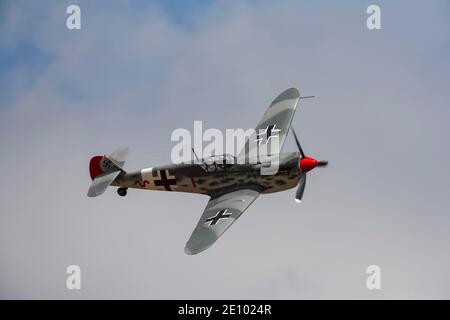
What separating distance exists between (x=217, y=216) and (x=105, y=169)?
5.87m

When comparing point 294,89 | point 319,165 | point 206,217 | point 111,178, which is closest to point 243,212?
point 206,217

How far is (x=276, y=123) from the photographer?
33.7 metres

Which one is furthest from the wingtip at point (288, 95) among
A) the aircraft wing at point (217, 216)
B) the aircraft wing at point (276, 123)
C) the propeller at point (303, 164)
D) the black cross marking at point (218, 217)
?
the black cross marking at point (218, 217)

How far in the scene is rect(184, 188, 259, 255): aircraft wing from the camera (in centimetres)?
2688

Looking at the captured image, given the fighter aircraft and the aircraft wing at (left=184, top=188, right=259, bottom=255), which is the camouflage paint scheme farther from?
the aircraft wing at (left=184, top=188, right=259, bottom=255)

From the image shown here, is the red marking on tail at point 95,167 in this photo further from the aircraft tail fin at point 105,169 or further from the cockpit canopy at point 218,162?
the cockpit canopy at point 218,162

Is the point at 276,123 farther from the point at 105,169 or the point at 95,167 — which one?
the point at 95,167

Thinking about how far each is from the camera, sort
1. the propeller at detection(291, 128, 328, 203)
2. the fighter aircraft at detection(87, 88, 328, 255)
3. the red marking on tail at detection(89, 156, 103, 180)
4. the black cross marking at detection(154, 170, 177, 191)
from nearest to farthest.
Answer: the fighter aircraft at detection(87, 88, 328, 255)
the propeller at detection(291, 128, 328, 203)
the black cross marking at detection(154, 170, 177, 191)
the red marking on tail at detection(89, 156, 103, 180)

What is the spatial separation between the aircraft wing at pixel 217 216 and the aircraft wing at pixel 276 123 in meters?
2.53

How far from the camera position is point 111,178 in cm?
3177

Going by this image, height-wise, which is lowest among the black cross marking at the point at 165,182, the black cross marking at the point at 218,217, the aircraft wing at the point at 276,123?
the black cross marking at the point at 218,217

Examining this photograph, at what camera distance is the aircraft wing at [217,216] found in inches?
1058

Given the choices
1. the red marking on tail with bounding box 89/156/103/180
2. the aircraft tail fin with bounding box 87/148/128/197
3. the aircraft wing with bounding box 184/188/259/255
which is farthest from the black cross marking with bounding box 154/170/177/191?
the red marking on tail with bounding box 89/156/103/180

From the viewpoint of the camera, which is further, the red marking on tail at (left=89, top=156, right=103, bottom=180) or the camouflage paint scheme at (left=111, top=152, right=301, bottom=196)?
the red marking on tail at (left=89, top=156, right=103, bottom=180)
